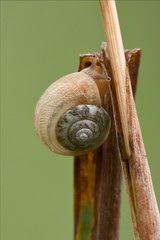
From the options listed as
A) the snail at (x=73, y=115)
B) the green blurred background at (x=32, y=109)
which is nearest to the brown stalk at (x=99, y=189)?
the snail at (x=73, y=115)

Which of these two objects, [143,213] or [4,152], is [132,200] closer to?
[143,213]

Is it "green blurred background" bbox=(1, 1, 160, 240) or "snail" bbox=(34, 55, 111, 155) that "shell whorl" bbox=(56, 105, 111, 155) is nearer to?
"snail" bbox=(34, 55, 111, 155)

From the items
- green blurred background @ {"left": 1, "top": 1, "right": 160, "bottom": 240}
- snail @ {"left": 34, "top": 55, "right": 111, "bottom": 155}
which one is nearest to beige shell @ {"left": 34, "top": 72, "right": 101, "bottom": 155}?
snail @ {"left": 34, "top": 55, "right": 111, "bottom": 155}

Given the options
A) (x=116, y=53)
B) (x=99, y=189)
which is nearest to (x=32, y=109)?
(x=99, y=189)

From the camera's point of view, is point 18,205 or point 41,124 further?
point 18,205

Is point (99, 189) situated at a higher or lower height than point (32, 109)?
lower

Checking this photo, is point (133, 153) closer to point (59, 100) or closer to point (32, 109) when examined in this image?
point (59, 100)

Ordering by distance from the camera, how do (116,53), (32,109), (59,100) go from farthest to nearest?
(32,109) < (59,100) < (116,53)

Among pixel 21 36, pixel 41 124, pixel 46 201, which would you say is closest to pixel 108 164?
pixel 41 124
